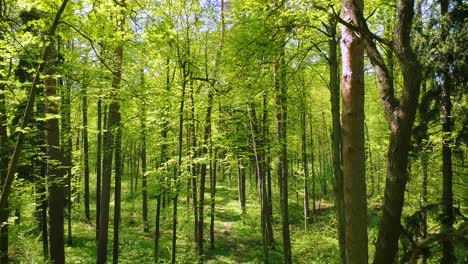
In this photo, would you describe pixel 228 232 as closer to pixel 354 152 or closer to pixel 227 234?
pixel 227 234

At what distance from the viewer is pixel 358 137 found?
8.89ft

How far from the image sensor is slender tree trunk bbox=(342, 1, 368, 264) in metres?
2.68

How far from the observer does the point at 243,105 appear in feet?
44.5

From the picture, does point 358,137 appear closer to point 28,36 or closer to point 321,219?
point 28,36

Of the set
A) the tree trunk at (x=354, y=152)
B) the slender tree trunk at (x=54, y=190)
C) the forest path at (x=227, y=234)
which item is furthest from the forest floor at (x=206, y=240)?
the tree trunk at (x=354, y=152)

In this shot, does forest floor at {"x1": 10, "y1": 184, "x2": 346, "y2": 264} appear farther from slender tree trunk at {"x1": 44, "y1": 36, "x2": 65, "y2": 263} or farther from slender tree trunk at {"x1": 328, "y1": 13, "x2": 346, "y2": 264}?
slender tree trunk at {"x1": 328, "y1": 13, "x2": 346, "y2": 264}

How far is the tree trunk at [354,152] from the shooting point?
268cm

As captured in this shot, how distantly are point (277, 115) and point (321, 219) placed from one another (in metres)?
15.5

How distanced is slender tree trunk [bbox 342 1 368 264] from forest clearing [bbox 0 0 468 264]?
11mm

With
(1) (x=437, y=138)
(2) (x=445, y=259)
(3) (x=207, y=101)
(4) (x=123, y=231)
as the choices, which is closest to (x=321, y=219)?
(4) (x=123, y=231)

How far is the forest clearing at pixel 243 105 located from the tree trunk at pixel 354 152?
1cm

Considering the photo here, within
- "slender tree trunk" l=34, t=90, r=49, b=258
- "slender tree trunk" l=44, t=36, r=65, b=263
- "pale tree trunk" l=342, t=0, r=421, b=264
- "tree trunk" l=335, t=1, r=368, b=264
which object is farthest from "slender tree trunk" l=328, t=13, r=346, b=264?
"slender tree trunk" l=34, t=90, r=49, b=258

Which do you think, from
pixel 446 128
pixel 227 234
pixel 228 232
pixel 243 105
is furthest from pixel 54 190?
pixel 228 232

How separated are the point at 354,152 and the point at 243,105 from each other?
35.9 feet
